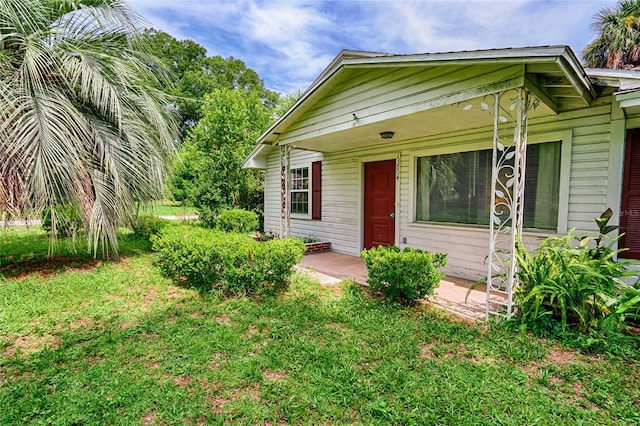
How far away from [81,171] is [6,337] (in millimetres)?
2485

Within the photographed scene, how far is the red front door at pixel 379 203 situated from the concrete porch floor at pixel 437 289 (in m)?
0.71

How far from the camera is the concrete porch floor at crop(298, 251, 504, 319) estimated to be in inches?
154

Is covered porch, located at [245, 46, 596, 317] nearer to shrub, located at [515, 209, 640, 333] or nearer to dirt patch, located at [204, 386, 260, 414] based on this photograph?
shrub, located at [515, 209, 640, 333]

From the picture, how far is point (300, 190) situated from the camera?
8.84 meters

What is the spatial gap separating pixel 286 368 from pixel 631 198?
14.6 feet

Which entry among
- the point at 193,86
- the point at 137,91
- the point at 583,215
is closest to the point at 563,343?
the point at 583,215

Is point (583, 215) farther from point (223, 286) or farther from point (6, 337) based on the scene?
point (6, 337)

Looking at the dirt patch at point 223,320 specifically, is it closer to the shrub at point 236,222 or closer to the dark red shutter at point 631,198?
the dark red shutter at point 631,198

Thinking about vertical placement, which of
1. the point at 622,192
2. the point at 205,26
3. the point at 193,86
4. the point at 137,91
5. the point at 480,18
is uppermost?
the point at 193,86

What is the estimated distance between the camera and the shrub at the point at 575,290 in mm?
2971

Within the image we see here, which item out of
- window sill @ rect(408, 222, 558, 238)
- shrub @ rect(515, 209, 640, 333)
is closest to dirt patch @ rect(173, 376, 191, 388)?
shrub @ rect(515, 209, 640, 333)

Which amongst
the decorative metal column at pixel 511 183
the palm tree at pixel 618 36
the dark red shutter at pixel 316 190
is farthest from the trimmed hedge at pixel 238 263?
the palm tree at pixel 618 36

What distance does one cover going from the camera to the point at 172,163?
6406 mm

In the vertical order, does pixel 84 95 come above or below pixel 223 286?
above
